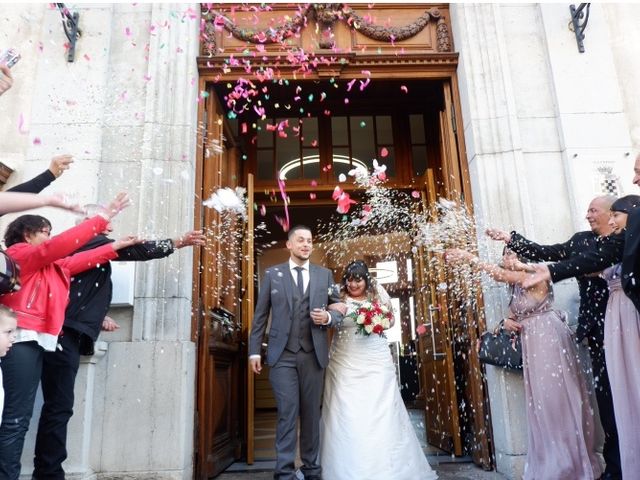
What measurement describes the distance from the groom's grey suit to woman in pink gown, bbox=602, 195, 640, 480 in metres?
2.03

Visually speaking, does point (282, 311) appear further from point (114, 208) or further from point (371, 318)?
point (114, 208)

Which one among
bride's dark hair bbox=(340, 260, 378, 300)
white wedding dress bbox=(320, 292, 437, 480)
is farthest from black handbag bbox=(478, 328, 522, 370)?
bride's dark hair bbox=(340, 260, 378, 300)

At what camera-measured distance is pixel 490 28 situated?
17.5 ft

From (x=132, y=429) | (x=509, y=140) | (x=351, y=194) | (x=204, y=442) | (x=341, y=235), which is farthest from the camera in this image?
(x=341, y=235)

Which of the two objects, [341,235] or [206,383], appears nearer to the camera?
[206,383]

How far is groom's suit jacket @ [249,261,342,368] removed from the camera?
4.41m

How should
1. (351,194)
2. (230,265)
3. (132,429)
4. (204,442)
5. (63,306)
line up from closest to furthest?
(63,306), (132,429), (204,442), (230,265), (351,194)

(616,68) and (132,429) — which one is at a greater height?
(616,68)

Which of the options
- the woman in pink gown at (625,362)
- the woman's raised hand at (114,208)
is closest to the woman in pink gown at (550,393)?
the woman in pink gown at (625,362)

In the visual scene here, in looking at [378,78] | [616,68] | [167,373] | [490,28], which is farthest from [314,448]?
[616,68]

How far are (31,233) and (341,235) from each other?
26.0 ft

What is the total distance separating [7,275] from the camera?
8.99 feet

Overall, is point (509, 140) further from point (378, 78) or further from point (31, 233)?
point (31, 233)

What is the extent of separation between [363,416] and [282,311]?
1.11 meters
